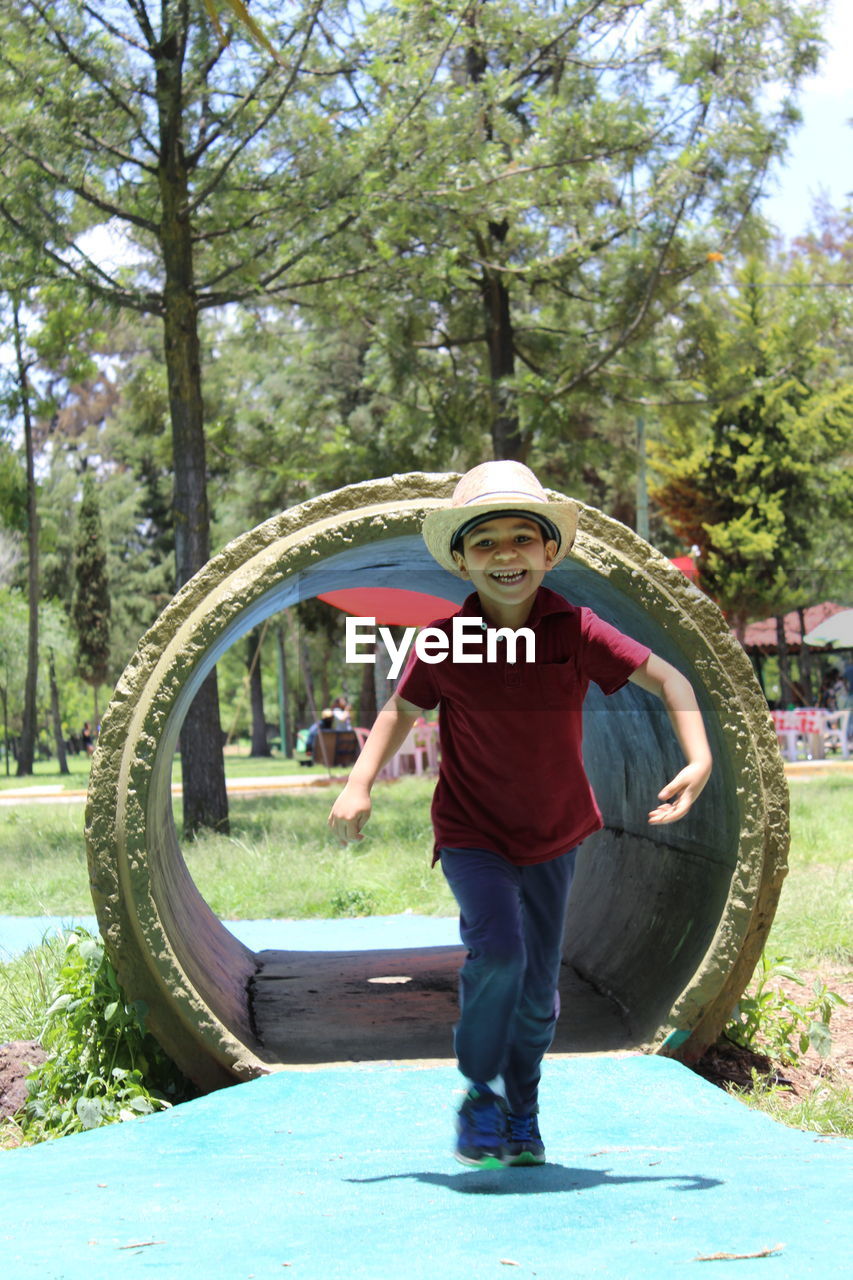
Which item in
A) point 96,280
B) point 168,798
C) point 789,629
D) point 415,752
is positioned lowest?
point 415,752

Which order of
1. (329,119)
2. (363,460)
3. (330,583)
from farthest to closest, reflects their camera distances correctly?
(363,460) → (329,119) → (330,583)

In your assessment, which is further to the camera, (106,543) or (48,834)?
(106,543)

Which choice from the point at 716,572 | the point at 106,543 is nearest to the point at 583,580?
the point at 716,572

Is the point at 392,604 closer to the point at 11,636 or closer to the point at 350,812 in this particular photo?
the point at 350,812

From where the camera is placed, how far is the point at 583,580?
4949mm

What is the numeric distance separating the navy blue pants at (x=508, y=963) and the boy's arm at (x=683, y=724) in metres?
0.39

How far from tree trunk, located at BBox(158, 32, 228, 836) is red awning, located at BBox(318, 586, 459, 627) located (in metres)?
1.28

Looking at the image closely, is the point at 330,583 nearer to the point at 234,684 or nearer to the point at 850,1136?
the point at 850,1136

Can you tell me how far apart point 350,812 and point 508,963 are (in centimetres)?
53

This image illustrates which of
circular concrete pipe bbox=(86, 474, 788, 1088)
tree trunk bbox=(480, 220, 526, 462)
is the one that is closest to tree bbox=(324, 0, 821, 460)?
tree trunk bbox=(480, 220, 526, 462)

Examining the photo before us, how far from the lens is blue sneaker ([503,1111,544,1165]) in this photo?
346 cm

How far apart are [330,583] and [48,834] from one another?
23.9 ft

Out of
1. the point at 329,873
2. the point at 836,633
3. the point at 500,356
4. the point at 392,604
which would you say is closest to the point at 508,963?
the point at 329,873

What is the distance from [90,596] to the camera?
113 ft
